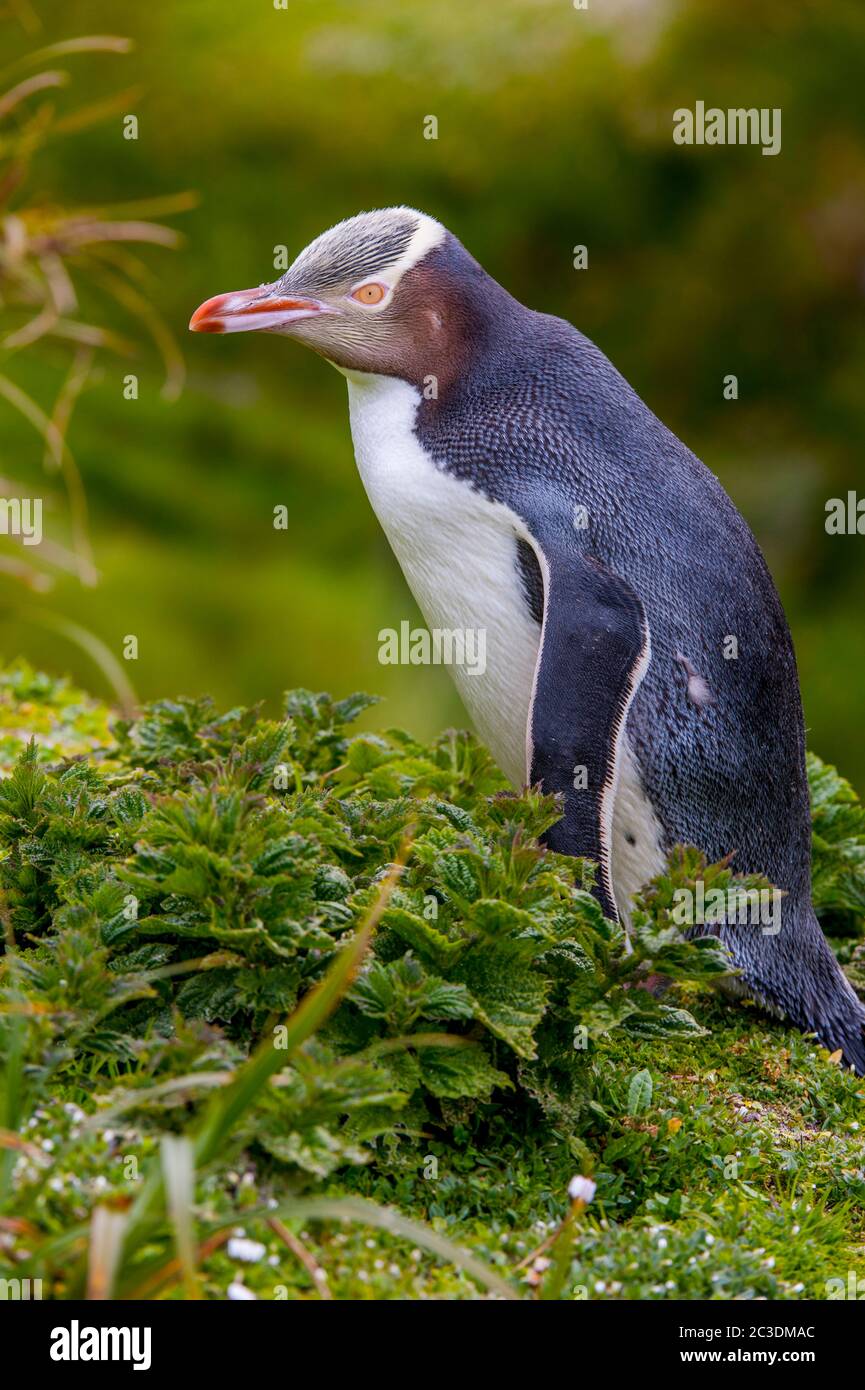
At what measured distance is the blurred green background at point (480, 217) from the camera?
680 centimetres

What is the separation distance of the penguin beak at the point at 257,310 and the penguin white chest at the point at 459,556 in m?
0.17

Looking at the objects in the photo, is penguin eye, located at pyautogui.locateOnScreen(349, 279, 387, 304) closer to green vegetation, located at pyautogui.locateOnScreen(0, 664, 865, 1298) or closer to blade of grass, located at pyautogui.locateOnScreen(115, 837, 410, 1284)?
green vegetation, located at pyautogui.locateOnScreen(0, 664, 865, 1298)

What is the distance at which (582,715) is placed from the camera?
8.87 feet

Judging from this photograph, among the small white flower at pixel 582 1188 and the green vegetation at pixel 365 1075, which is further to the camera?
the small white flower at pixel 582 1188

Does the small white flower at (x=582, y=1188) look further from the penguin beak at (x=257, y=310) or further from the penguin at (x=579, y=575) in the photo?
the penguin beak at (x=257, y=310)

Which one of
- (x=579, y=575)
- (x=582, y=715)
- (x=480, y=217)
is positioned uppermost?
(x=480, y=217)

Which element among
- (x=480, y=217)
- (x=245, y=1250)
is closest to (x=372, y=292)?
(x=245, y=1250)

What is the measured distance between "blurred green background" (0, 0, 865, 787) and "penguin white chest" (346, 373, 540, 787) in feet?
11.2

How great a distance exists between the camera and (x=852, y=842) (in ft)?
11.4

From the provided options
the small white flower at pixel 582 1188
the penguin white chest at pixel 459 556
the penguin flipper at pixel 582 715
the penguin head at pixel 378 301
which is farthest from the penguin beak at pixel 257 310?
the small white flower at pixel 582 1188

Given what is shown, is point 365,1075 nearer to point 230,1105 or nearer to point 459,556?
point 230,1105

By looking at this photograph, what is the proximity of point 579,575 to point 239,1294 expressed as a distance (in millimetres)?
1417
